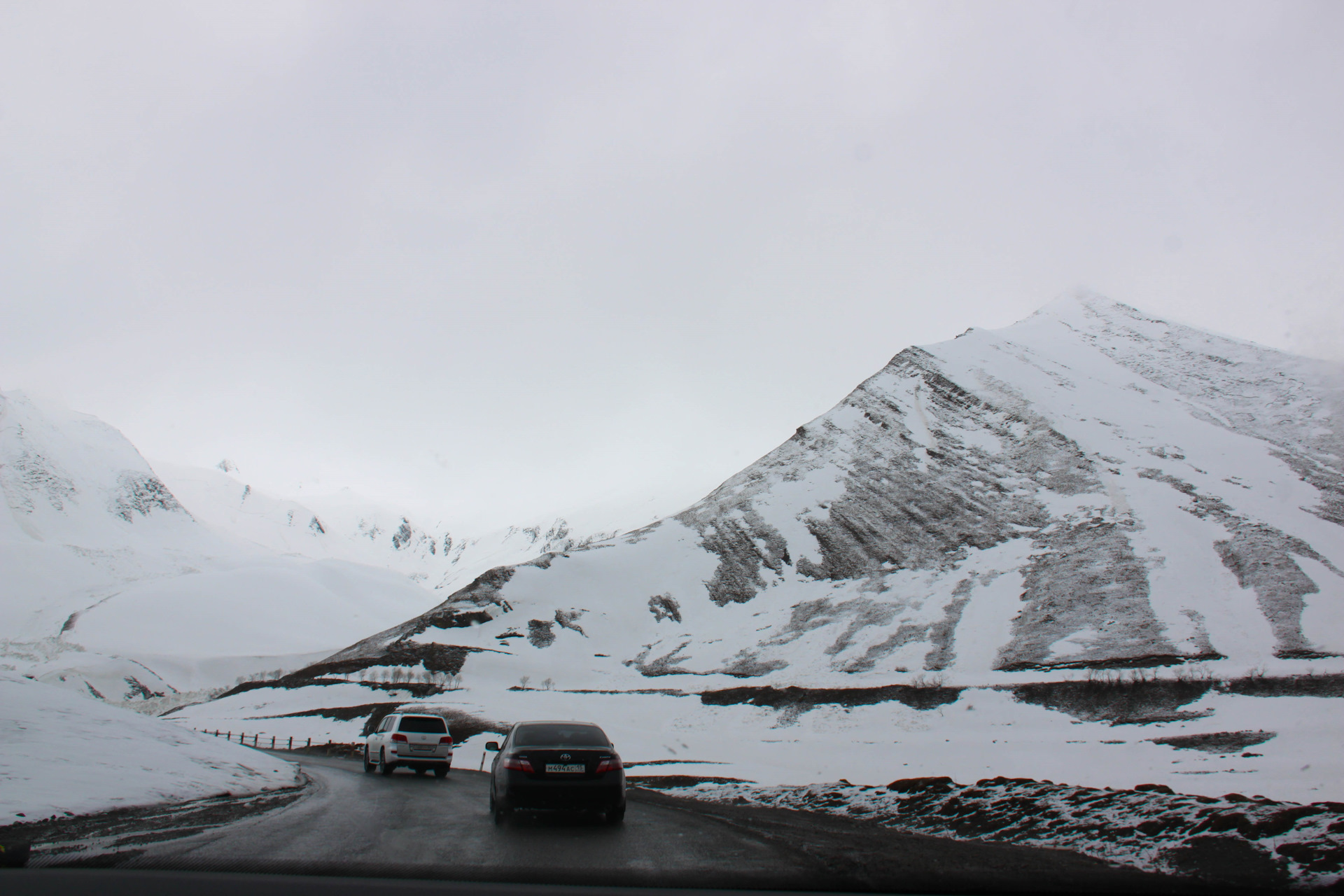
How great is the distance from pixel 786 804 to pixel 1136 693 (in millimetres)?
37422

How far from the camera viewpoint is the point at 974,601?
2655 inches

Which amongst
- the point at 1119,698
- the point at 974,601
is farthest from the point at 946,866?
the point at 974,601

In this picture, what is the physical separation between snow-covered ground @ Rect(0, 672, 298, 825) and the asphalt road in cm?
235

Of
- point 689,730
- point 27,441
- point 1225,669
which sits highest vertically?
point 27,441

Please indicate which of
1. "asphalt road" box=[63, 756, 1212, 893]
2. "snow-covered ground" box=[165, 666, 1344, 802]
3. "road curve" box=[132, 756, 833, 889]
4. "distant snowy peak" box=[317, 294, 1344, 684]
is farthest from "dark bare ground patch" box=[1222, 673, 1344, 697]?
"road curve" box=[132, 756, 833, 889]

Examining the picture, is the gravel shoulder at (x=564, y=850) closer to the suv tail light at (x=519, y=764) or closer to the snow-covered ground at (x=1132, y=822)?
the snow-covered ground at (x=1132, y=822)

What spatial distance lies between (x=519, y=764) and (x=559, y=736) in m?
0.92

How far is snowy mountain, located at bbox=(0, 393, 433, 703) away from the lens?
10656 cm

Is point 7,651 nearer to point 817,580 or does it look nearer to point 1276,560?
point 817,580

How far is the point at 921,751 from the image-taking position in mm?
32281

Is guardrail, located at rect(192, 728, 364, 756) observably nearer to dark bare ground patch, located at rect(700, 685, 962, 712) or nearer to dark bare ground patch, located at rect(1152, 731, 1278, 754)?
dark bare ground patch, located at rect(700, 685, 962, 712)

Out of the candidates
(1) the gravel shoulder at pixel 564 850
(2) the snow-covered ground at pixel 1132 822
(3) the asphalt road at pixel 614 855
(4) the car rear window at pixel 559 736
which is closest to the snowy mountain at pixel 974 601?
(2) the snow-covered ground at pixel 1132 822

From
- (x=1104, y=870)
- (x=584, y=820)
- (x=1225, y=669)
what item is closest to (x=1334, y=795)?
(x=1104, y=870)

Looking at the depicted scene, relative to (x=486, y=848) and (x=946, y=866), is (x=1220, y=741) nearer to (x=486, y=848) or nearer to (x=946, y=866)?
(x=946, y=866)
